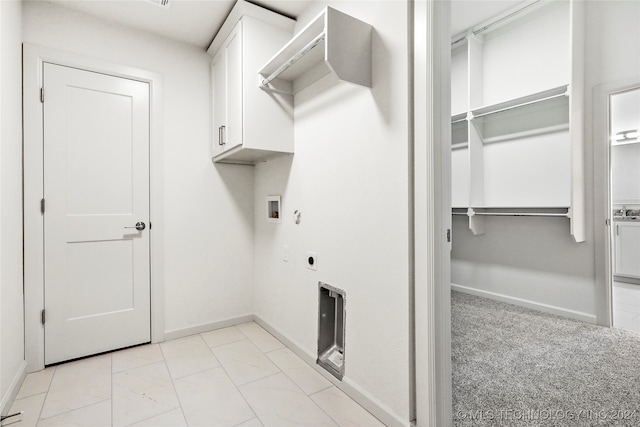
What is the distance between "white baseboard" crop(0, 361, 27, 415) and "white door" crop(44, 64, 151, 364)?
0.57 feet

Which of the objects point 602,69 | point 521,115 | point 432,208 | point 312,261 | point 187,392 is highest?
point 602,69

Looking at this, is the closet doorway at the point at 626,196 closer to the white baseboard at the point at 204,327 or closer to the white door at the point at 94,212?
the white baseboard at the point at 204,327

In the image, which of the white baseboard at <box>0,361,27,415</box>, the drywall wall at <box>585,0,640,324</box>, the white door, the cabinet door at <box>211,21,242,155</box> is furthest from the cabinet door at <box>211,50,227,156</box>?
the drywall wall at <box>585,0,640,324</box>

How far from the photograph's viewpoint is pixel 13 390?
179 cm

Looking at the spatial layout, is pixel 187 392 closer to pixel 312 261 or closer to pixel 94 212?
pixel 312 261

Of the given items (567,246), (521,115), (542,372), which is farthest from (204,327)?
(521,115)

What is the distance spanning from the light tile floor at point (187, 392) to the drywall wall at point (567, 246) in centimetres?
255

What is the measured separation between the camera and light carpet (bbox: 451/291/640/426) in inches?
63.9

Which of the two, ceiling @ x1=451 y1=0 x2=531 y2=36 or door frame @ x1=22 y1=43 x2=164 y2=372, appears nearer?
door frame @ x1=22 y1=43 x2=164 y2=372

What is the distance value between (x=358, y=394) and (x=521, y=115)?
328cm

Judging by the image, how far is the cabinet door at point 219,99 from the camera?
2520 millimetres

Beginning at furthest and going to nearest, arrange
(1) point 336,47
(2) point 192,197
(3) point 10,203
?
(2) point 192,197 < (3) point 10,203 < (1) point 336,47

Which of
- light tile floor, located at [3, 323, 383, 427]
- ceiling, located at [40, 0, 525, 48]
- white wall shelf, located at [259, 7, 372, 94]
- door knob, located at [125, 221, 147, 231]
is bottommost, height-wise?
light tile floor, located at [3, 323, 383, 427]

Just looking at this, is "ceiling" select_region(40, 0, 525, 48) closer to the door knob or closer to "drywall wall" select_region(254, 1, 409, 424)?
"drywall wall" select_region(254, 1, 409, 424)
